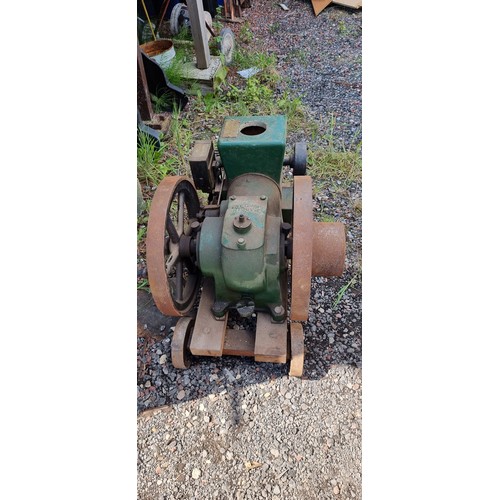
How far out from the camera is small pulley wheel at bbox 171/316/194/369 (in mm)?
2146

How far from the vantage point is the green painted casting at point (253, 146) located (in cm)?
219

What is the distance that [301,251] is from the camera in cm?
177

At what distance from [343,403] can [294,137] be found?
2541mm

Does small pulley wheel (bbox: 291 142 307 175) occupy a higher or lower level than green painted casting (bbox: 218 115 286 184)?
lower

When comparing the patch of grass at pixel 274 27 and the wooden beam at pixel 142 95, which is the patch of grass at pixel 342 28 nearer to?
the patch of grass at pixel 274 27

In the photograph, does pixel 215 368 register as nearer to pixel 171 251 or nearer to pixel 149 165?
pixel 171 251

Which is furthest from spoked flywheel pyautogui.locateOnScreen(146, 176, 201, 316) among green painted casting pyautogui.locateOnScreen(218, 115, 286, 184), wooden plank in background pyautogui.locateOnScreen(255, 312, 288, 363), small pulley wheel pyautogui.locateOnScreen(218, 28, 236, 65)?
small pulley wheel pyautogui.locateOnScreen(218, 28, 236, 65)

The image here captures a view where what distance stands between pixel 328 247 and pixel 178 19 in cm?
417

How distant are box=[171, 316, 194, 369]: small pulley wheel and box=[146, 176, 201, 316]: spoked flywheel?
0.07 meters

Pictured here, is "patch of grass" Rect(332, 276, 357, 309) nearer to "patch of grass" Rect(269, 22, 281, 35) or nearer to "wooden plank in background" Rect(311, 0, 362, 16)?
"patch of grass" Rect(269, 22, 281, 35)

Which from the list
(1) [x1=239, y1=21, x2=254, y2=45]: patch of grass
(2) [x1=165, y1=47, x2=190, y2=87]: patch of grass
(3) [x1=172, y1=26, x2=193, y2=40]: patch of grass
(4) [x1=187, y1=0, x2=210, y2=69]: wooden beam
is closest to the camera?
(4) [x1=187, y1=0, x2=210, y2=69]: wooden beam

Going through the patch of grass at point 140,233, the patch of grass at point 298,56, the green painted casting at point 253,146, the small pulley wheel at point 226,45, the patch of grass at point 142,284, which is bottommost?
the patch of grass at point 142,284

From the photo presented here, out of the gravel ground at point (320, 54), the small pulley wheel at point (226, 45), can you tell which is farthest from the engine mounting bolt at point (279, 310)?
the small pulley wheel at point (226, 45)

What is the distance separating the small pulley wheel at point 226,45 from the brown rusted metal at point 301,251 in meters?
→ 3.49
